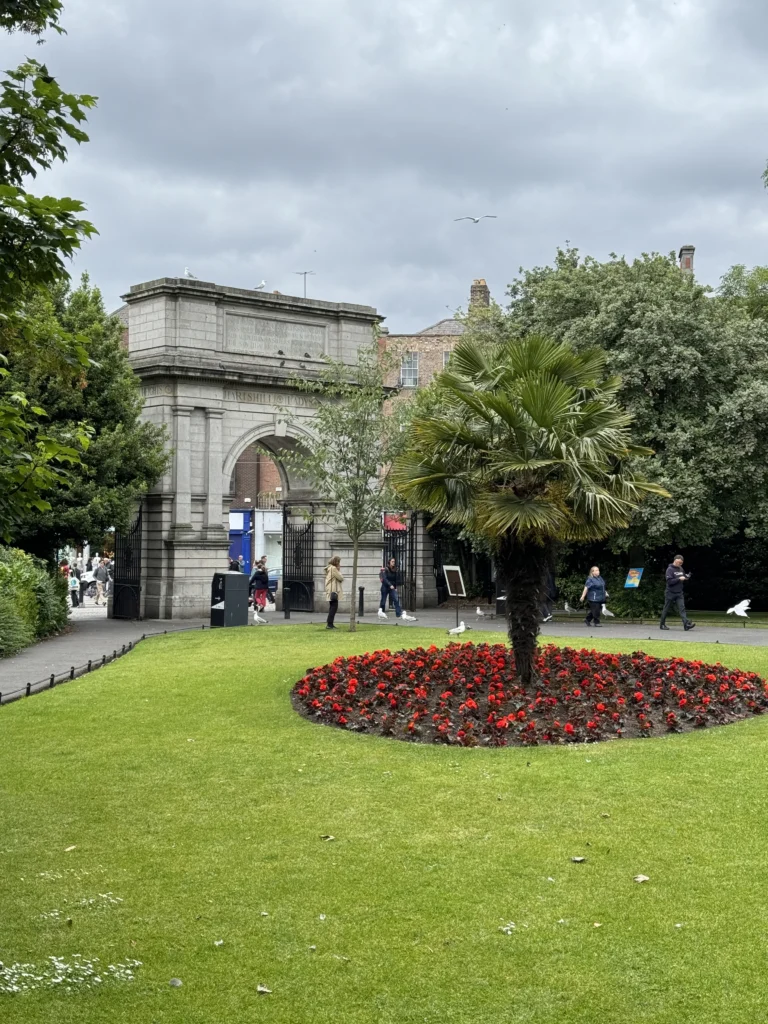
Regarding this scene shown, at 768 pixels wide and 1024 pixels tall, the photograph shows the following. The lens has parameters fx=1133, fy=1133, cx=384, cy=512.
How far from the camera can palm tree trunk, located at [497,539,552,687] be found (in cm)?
1355

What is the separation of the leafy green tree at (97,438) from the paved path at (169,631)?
8.54 feet

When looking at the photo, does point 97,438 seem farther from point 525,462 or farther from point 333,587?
point 525,462

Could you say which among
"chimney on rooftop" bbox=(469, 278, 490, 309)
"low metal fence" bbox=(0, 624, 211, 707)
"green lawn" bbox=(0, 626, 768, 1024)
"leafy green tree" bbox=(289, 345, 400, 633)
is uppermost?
"chimney on rooftop" bbox=(469, 278, 490, 309)

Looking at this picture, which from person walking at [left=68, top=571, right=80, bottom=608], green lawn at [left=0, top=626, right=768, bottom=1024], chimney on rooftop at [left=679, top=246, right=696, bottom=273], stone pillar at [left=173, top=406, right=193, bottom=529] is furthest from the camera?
chimney on rooftop at [left=679, top=246, right=696, bottom=273]

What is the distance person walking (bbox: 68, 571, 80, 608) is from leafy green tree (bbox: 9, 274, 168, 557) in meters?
10.5

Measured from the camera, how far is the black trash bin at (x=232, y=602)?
26.5 meters

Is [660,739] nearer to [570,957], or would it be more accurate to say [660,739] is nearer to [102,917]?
[570,957]

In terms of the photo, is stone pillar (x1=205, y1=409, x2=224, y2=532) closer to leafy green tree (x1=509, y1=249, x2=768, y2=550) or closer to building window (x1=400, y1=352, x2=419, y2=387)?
leafy green tree (x1=509, y1=249, x2=768, y2=550)

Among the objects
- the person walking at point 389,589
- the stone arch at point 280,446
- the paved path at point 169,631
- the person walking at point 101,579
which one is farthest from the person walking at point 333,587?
the person walking at point 101,579

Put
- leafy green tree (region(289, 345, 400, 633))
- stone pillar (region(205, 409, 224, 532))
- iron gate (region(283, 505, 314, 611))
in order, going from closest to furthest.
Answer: leafy green tree (region(289, 345, 400, 633)) < stone pillar (region(205, 409, 224, 532)) < iron gate (region(283, 505, 314, 611))

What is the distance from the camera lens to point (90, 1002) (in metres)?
5.34

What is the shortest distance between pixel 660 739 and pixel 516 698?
1.91m

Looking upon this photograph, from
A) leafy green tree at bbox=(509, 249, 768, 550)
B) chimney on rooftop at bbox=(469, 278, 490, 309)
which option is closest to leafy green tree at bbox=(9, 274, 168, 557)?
leafy green tree at bbox=(509, 249, 768, 550)

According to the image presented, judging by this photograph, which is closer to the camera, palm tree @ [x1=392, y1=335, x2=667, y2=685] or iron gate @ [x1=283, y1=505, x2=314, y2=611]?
palm tree @ [x1=392, y1=335, x2=667, y2=685]
